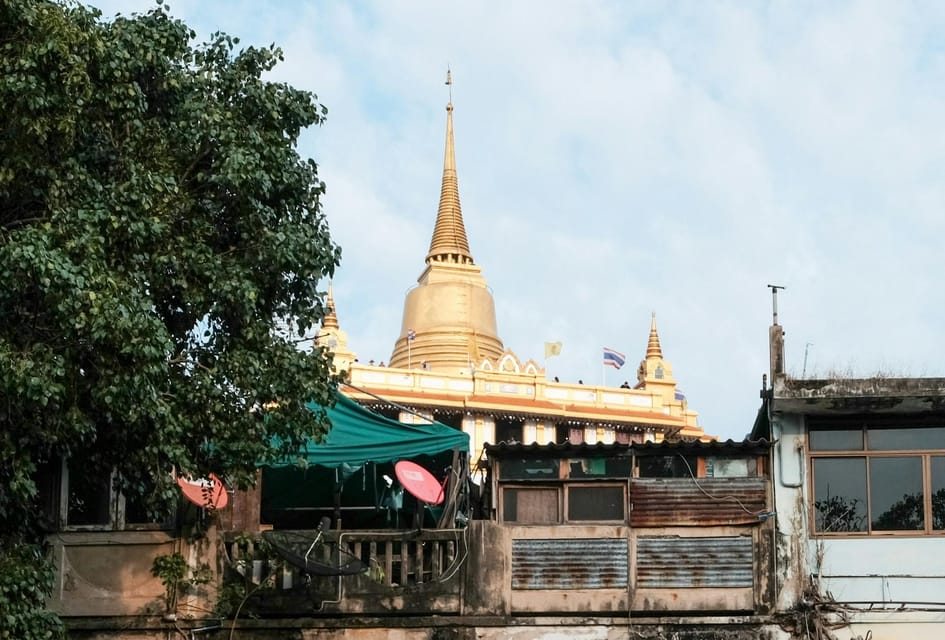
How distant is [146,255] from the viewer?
61.5ft

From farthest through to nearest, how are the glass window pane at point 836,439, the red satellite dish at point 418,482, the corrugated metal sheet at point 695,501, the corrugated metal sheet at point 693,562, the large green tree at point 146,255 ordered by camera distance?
the glass window pane at point 836,439 < the corrugated metal sheet at point 695,501 < the corrugated metal sheet at point 693,562 < the red satellite dish at point 418,482 < the large green tree at point 146,255

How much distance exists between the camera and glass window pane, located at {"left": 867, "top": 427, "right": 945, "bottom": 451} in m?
20.8

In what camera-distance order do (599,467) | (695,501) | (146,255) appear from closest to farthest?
(146,255) → (695,501) → (599,467)

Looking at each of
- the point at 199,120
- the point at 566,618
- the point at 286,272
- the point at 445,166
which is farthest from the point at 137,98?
the point at 445,166

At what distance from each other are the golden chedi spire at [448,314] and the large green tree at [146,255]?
4473cm

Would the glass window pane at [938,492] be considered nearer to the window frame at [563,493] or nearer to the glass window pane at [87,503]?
the window frame at [563,493]

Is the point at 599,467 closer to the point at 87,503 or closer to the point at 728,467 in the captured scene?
the point at 728,467

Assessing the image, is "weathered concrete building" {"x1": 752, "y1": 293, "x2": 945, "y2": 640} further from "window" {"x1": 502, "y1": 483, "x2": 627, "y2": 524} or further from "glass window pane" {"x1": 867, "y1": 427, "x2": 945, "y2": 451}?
"window" {"x1": 502, "y1": 483, "x2": 627, "y2": 524}

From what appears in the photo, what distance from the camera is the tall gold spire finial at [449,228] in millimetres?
71438

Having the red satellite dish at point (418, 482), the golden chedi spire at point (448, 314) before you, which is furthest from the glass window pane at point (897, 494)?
the golden chedi spire at point (448, 314)

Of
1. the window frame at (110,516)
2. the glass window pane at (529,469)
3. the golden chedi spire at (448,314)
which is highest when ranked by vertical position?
the golden chedi spire at (448,314)

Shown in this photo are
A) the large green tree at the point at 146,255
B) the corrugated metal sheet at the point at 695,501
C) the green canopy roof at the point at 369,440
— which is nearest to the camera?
the large green tree at the point at 146,255

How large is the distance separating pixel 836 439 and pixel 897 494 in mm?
994

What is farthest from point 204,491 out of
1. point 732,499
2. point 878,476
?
point 878,476
